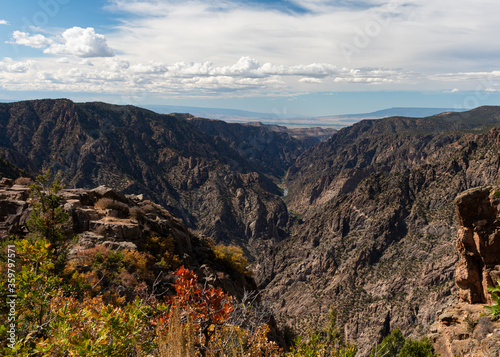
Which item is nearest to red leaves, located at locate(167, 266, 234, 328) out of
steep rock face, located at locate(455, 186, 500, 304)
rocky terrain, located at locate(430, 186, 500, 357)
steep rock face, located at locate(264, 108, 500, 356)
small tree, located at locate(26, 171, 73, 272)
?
small tree, located at locate(26, 171, 73, 272)

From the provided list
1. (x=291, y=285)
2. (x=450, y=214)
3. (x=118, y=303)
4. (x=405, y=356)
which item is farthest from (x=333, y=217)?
(x=118, y=303)

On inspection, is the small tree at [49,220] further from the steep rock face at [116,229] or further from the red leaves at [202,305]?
the red leaves at [202,305]

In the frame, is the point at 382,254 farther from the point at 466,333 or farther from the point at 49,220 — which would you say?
the point at 49,220

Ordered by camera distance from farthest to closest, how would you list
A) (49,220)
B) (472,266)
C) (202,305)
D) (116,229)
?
1. (116,229)
2. (472,266)
3. (49,220)
4. (202,305)

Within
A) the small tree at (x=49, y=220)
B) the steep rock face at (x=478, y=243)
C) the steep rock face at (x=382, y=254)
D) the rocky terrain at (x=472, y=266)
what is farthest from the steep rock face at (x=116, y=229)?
the steep rock face at (x=382, y=254)

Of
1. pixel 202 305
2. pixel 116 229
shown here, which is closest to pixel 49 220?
pixel 202 305

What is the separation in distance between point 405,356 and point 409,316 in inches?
2030

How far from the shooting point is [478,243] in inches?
826

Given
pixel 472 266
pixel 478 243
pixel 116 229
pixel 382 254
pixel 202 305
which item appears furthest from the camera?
pixel 382 254

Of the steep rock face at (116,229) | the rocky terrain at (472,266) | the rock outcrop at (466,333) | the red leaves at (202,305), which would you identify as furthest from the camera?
the steep rock face at (116,229)

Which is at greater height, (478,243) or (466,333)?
(478,243)

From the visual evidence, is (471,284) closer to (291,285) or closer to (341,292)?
(341,292)

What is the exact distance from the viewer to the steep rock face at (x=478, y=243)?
20.4 meters

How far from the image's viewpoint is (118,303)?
59.4 feet
